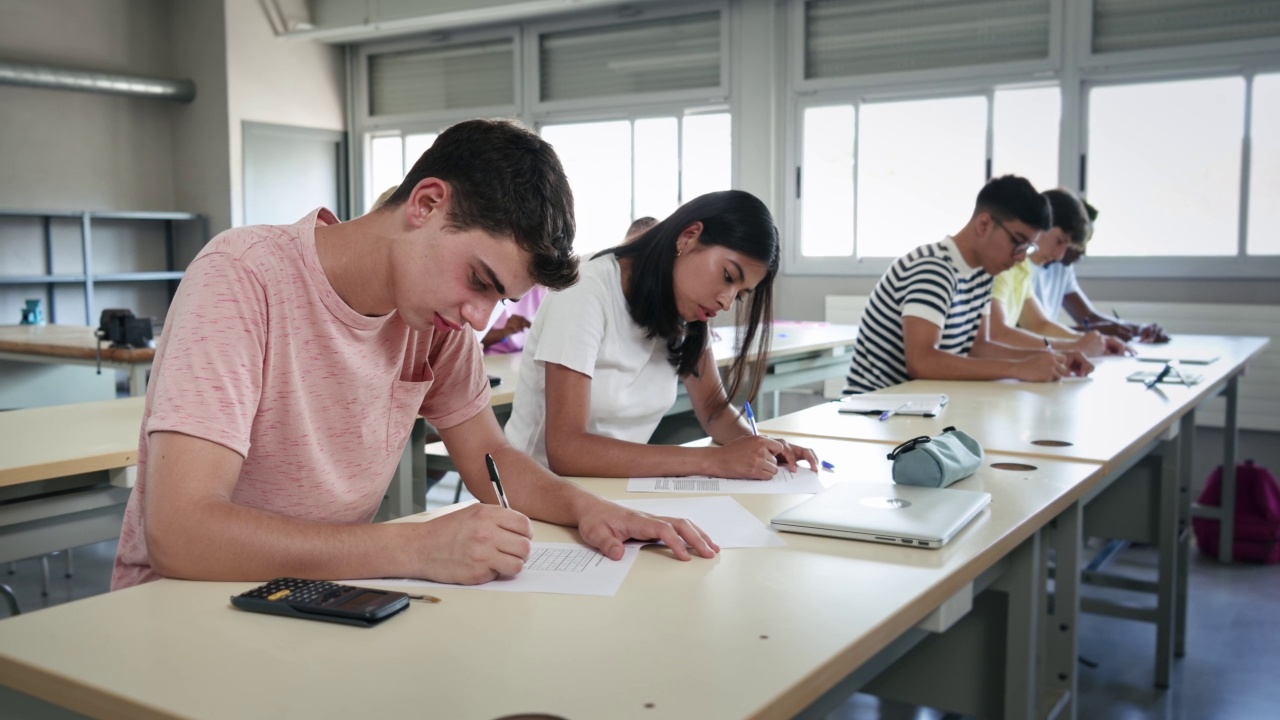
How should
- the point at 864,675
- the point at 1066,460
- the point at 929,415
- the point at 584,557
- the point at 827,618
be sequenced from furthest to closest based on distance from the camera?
the point at 929,415
the point at 1066,460
the point at 584,557
the point at 864,675
the point at 827,618

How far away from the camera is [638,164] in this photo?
753 cm

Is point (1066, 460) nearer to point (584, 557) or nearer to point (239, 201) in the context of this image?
point (584, 557)

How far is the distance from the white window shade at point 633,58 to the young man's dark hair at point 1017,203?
4016 millimetres

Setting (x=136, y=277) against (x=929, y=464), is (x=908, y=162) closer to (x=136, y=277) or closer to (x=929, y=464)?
(x=929, y=464)

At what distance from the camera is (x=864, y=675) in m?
A: 1.20

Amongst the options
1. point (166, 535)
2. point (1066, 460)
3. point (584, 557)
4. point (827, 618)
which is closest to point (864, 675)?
point (827, 618)

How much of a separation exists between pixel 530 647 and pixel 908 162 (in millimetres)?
5966

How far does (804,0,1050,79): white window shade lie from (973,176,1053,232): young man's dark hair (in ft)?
9.93

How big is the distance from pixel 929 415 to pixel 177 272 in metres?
7.15

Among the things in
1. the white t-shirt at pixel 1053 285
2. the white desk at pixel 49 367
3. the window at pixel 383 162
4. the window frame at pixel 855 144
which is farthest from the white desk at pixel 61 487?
the window at pixel 383 162

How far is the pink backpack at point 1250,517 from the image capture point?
419 cm

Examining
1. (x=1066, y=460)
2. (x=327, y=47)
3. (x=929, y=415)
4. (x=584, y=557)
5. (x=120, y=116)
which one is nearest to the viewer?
(x=584, y=557)

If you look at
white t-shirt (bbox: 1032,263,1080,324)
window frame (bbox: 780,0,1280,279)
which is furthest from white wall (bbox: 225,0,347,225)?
white t-shirt (bbox: 1032,263,1080,324)

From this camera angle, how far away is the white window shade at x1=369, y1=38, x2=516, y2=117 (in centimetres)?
805
